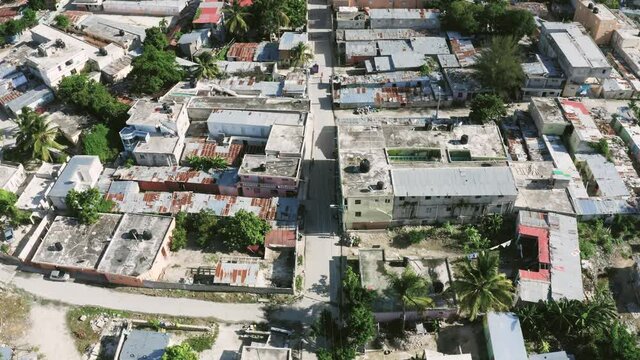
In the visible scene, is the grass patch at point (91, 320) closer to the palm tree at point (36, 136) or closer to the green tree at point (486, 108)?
the palm tree at point (36, 136)

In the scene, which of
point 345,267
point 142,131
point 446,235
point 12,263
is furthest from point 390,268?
point 12,263

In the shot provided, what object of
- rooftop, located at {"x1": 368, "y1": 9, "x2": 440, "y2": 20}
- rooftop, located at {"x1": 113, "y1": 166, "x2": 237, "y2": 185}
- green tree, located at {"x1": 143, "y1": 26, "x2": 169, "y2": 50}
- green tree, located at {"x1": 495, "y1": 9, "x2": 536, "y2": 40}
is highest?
rooftop, located at {"x1": 368, "y1": 9, "x2": 440, "y2": 20}

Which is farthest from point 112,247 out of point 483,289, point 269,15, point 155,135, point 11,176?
point 269,15

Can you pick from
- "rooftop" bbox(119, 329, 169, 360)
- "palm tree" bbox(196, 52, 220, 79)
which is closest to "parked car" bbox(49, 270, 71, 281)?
"rooftop" bbox(119, 329, 169, 360)

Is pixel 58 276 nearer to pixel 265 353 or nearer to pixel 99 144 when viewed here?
pixel 99 144

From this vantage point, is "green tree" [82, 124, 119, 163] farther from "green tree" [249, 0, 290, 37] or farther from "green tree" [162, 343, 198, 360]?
"green tree" [249, 0, 290, 37]

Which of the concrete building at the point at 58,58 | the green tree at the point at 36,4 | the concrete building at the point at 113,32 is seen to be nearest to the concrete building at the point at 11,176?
the concrete building at the point at 58,58

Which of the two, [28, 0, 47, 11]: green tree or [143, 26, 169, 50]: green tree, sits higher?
[28, 0, 47, 11]: green tree

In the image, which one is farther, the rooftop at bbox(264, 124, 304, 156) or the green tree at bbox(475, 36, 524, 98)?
the green tree at bbox(475, 36, 524, 98)
